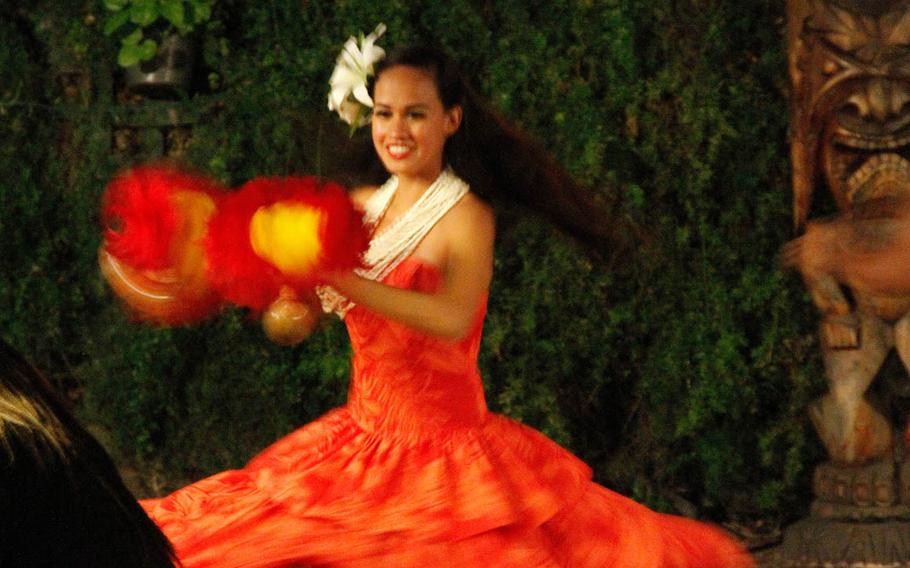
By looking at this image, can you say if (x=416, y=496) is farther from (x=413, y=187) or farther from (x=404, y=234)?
(x=413, y=187)

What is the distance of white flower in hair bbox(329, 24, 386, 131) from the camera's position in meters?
3.42

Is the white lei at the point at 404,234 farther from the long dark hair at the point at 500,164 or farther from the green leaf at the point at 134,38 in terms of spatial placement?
the green leaf at the point at 134,38

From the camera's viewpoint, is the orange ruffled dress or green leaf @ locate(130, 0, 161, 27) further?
green leaf @ locate(130, 0, 161, 27)

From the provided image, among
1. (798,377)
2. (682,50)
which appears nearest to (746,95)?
(682,50)

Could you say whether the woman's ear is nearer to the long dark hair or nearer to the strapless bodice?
the long dark hair

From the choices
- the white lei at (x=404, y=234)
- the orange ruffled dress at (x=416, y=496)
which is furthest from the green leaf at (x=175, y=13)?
the orange ruffled dress at (x=416, y=496)

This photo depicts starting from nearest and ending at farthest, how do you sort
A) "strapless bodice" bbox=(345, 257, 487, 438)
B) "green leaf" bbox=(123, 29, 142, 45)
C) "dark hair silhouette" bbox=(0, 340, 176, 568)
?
1. "dark hair silhouette" bbox=(0, 340, 176, 568)
2. "strapless bodice" bbox=(345, 257, 487, 438)
3. "green leaf" bbox=(123, 29, 142, 45)

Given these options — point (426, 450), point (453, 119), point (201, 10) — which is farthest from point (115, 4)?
point (426, 450)

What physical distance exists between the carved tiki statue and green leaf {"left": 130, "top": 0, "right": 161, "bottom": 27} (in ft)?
7.23

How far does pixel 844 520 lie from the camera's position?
4477 mm

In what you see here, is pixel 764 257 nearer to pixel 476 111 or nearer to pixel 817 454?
pixel 817 454

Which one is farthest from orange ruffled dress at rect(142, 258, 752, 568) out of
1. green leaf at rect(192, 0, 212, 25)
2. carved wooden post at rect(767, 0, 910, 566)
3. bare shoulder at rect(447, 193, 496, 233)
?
green leaf at rect(192, 0, 212, 25)

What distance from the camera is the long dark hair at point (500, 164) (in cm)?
339

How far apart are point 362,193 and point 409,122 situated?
1.03 feet
